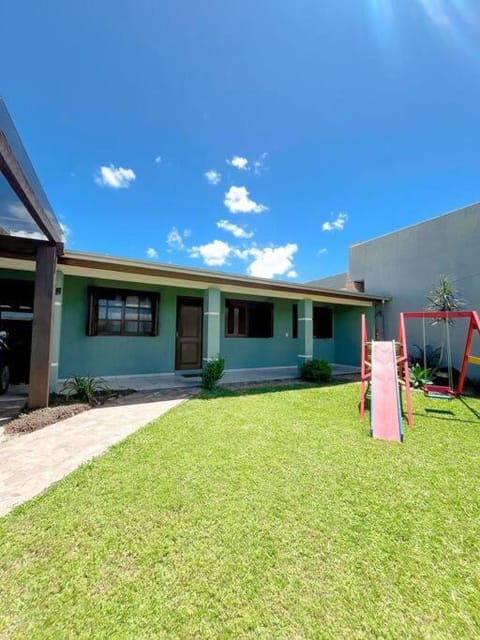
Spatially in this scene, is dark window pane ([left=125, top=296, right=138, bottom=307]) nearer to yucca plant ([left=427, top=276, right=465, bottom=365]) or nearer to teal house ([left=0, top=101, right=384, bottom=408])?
teal house ([left=0, top=101, right=384, bottom=408])

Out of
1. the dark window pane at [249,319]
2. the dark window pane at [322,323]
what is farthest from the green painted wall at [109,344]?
the dark window pane at [322,323]

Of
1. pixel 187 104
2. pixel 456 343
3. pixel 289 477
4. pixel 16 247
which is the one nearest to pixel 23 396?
pixel 16 247

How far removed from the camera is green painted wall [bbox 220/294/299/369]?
9.29 meters

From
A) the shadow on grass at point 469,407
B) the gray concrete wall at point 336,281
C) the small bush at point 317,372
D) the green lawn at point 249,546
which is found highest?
the gray concrete wall at point 336,281

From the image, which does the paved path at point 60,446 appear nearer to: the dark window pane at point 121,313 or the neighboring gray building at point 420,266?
the dark window pane at point 121,313

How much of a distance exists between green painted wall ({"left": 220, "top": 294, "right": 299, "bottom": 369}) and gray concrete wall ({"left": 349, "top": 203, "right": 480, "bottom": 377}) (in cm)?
358

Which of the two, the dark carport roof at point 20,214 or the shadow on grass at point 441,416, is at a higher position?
the dark carport roof at point 20,214

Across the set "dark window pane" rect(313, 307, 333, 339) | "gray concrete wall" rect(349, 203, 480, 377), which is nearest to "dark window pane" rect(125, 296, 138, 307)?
"dark window pane" rect(313, 307, 333, 339)

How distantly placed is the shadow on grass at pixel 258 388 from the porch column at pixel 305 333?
0.87 metres

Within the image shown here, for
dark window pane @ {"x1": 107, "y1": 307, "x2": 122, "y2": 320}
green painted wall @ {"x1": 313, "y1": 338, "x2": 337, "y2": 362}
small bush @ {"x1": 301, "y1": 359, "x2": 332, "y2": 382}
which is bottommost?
small bush @ {"x1": 301, "y1": 359, "x2": 332, "y2": 382}

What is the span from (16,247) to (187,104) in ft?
20.0

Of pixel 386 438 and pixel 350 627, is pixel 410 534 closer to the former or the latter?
pixel 350 627

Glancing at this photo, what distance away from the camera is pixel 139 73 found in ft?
21.9

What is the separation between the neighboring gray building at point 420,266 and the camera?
8.00 meters
